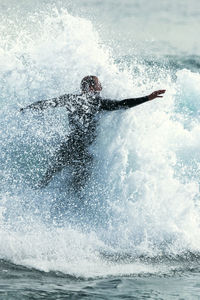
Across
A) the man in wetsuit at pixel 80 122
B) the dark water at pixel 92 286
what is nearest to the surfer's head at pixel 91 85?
the man in wetsuit at pixel 80 122

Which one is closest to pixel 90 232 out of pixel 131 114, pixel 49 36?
pixel 131 114

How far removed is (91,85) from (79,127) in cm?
58

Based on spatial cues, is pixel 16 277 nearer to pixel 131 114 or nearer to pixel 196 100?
pixel 131 114

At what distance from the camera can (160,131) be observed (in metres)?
7.53

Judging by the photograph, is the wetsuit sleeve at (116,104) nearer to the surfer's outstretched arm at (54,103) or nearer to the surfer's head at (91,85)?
the surfer's head at (91,85)

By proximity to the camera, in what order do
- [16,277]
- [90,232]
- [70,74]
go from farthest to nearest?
1. [70,74]
2. [90,232]
3. [16,277]

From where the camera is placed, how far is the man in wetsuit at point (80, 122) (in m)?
6.68

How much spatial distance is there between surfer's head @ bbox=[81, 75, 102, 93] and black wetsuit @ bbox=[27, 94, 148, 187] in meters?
0.08

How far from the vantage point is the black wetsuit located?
263 inches

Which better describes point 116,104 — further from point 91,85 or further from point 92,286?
point 92,286

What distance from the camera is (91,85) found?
6.71 meters

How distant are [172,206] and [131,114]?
138cm

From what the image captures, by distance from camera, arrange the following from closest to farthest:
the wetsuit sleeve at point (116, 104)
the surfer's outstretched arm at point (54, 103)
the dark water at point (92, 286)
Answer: the dark water at point (92, 286), the wetsuit sleeve at point (116, 104), the surfer's outstretched arm at point (54, 103)

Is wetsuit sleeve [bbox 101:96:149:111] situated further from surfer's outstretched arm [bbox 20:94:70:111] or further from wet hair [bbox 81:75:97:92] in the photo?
surfer's outstretched arm [bbox 20:94:70:111]
